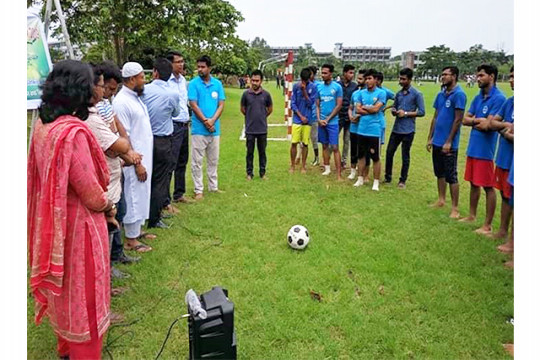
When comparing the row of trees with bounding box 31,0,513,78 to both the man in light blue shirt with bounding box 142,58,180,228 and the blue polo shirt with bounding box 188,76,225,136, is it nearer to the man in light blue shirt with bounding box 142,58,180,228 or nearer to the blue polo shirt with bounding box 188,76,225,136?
the blue polo shirt with bounding box 188,76,225,136

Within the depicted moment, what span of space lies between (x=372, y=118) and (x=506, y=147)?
2705 mm

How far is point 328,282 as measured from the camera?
3.82 m


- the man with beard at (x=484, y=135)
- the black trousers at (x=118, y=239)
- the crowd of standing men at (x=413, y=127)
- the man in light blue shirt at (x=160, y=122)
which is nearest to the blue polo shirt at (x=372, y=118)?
the crowd of standing men at (x=413, y=127)

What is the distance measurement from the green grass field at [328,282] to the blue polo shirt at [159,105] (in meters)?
1.23

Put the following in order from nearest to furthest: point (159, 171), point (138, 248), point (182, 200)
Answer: point (138, 248), point (159, 171), point (182, 200)

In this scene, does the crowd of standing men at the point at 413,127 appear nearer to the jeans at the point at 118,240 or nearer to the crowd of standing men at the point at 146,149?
the crowd of standing men at the point at 146,149

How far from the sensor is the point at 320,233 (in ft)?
16.5

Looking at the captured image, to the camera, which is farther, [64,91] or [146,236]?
[146,236]

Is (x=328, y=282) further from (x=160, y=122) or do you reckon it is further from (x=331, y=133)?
(x=331, y=133)

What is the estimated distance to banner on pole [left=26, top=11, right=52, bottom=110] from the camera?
3959mm

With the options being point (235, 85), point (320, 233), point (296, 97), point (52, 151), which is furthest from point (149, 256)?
point (235, 85)

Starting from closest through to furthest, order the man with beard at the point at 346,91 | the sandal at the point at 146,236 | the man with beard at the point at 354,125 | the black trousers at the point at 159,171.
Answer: the sandal at the point at 146,236 → the black trousers at the point at 159,171 → the man with beard at the point at 354,125 → the man with beard at the point at 346,91

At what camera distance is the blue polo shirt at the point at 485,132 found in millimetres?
4691

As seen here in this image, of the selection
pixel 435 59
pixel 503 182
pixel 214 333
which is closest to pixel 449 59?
pixel 435 59
